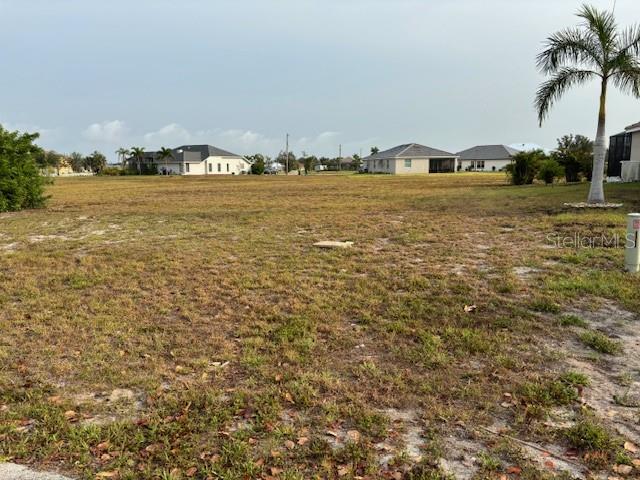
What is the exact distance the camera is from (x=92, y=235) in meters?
10.2

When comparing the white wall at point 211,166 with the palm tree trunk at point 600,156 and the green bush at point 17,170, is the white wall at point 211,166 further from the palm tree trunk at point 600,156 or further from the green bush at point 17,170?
the palm tree trunk at point 600,156

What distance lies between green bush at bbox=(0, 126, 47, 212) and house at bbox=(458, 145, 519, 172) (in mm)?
63277

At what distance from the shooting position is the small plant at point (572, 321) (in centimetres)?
445

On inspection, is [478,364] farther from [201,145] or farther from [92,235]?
[201,145]

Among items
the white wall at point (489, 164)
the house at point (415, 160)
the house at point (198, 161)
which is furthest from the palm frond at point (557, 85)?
the house at point (198, 161)

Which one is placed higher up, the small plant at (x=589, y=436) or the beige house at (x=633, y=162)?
the beige house at (x=633, y=162)

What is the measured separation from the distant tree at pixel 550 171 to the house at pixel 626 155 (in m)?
2.74

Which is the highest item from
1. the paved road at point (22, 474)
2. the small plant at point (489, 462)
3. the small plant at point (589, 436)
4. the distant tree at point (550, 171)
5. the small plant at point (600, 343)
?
the distant tree at point (550, 171)

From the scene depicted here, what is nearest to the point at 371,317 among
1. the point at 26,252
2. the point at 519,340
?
the point at 519,340

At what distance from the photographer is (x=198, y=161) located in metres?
75.8

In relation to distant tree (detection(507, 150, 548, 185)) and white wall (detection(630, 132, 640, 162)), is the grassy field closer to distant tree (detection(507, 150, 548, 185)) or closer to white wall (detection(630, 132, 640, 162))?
white wall (detection(630, 132, 640, 162))

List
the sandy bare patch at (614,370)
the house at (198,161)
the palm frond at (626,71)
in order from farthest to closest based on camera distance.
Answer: the house at (198,161) < the palm frond at (626,71) < the sandy bare patch at (614,370)

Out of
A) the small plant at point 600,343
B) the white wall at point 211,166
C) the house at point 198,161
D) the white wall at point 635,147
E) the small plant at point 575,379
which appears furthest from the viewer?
the white wall at point 211,166

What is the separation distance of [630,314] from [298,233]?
6.50 metres
